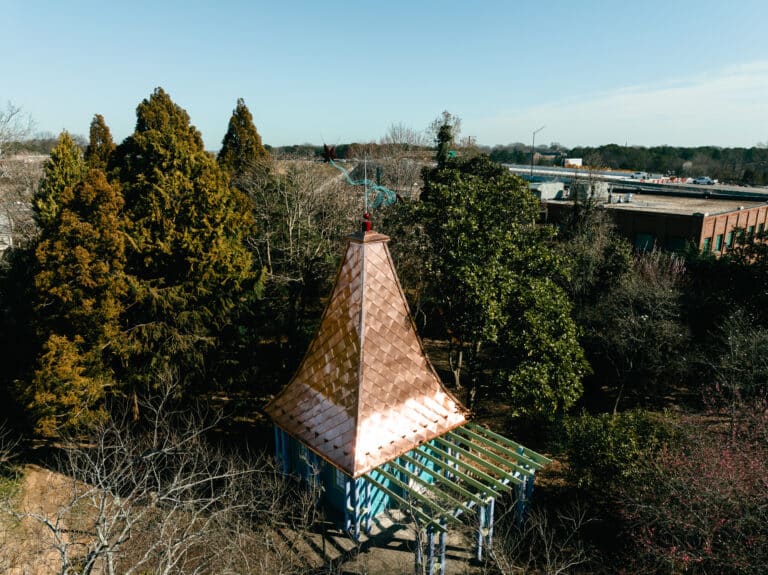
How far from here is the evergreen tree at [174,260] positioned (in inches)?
594

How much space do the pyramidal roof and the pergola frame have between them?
595 mm

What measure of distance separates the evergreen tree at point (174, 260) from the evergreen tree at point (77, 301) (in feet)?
2.29

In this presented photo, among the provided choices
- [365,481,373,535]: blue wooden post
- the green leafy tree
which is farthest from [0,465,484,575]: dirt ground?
the green leafy tree

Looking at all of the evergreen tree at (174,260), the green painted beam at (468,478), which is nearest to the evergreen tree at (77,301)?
the evergreen tree at (174,260)

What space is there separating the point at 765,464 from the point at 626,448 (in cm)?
325

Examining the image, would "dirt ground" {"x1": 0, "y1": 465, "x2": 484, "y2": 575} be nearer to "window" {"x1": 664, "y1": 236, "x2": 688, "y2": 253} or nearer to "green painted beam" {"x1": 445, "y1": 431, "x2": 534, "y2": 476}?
"green painted beam" {"x1": 445, "y1": 431, "x2": 534, "y2": 476}

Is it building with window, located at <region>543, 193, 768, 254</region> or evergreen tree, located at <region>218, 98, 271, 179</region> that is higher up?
evergreen tree, located at <region>218, 98, 271, 179</region>

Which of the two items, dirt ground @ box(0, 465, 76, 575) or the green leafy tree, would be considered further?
the green leafy tree

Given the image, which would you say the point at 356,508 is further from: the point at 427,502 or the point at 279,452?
the point at 279,452

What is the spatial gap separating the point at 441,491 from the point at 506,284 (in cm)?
573

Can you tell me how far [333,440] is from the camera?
1195cm

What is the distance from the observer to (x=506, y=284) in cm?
1410

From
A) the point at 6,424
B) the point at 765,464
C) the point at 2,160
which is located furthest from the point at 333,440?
the point at 2,160

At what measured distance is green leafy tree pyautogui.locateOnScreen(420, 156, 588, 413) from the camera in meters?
13.9
